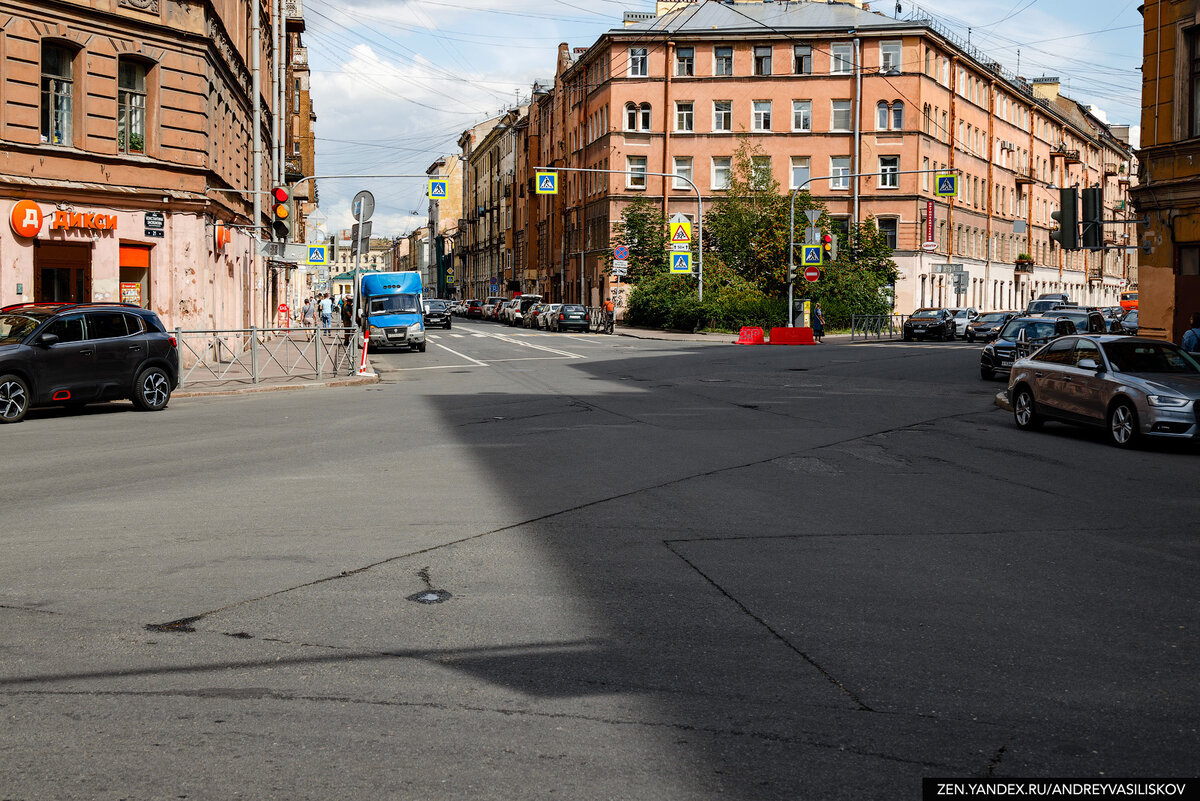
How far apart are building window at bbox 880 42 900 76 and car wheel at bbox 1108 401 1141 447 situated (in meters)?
57.2

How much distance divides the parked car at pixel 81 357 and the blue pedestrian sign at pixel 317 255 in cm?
2424

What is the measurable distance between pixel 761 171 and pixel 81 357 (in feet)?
161

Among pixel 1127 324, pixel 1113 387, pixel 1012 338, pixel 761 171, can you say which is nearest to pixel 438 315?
pixel 761 171

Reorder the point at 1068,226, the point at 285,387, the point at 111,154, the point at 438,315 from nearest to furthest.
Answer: the point at 1068,226, the point at 285,387, the point at 111,154, the point at 438,315

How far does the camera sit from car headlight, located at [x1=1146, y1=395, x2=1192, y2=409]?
604 inches

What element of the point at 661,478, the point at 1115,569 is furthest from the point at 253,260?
the point at 1115,569

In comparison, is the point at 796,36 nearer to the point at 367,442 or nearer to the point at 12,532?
the point at 367,442

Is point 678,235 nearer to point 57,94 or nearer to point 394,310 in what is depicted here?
point 394,310

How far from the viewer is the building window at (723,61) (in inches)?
2810

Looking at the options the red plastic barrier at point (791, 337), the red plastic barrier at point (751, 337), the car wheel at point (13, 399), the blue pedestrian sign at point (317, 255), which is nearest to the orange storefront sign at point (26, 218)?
the car wheel at point (13, 399)

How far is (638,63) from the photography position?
2825 inches

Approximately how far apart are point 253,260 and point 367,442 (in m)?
28.9

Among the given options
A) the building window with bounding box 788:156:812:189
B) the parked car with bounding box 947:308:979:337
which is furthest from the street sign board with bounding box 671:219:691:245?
the building window with bounding box 788:156:812:189

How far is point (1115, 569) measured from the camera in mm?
7883
